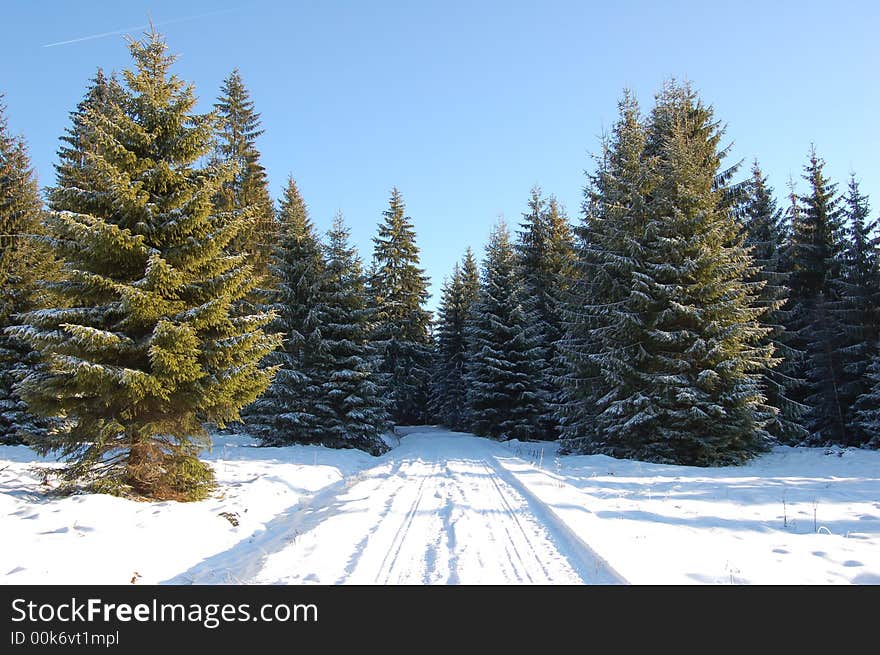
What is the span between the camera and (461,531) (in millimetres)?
5582

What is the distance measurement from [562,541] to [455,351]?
29.4m

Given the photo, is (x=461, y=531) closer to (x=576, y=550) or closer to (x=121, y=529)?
(x=576, y=550)

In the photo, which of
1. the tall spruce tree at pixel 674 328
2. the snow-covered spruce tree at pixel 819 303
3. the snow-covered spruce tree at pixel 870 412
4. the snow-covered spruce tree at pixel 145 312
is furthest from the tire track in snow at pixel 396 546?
the snow-covered spruce tree at pixel 819 303

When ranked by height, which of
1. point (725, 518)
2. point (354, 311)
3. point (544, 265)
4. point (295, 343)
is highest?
point (544, 265)

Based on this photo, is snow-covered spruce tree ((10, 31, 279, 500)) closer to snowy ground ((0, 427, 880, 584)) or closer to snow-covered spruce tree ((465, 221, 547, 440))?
snowy ground ((0, 427, 880, 584))

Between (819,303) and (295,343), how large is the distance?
68.9 ft

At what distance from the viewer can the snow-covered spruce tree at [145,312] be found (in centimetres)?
707

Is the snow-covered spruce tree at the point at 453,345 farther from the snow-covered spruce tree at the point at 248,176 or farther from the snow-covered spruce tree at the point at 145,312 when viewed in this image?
the snow-covered spruce tree at the point at 145,312

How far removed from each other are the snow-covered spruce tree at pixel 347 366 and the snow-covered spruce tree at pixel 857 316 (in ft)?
58.9

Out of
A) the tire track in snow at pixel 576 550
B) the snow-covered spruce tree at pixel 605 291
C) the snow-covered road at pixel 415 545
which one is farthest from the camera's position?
the snow-covered spruce tree at pixel 605 291

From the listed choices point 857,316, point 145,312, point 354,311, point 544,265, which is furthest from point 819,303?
point 145,312
